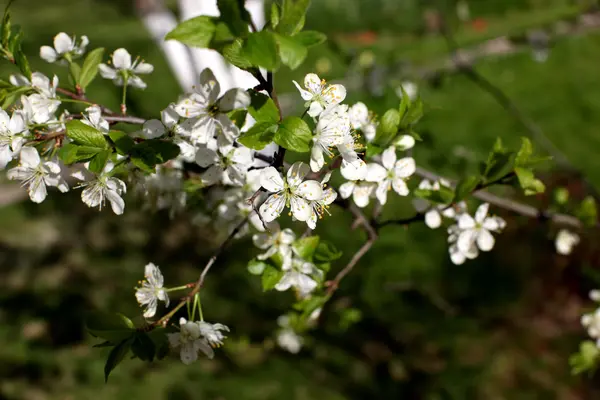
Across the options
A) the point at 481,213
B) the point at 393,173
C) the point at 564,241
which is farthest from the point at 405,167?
the point at 564,241

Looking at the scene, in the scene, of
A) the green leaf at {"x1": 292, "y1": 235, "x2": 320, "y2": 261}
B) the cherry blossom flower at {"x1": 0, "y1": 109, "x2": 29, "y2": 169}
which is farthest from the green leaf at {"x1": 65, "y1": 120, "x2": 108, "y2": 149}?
the green leaf at {"x1": 292, "y1": 235, "x2": 320, "y2": 261}

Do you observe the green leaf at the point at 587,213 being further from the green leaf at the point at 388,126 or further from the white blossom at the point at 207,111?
the white blossom at the point at 207,111

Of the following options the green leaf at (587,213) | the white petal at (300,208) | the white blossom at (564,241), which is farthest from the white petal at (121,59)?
the white blossom at (564,241)

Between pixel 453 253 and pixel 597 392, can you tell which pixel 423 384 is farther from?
pixel 453 253

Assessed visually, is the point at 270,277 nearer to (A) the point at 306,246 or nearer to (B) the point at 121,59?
(A) the point at 306,246

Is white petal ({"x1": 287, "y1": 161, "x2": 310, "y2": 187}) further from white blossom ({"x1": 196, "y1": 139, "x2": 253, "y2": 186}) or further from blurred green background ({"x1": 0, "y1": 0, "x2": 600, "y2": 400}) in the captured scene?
blurred green background ({"x1": 0, "y1": 0, "x2": 600, "y2": 400})

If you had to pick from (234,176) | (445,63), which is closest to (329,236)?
(234,176)
